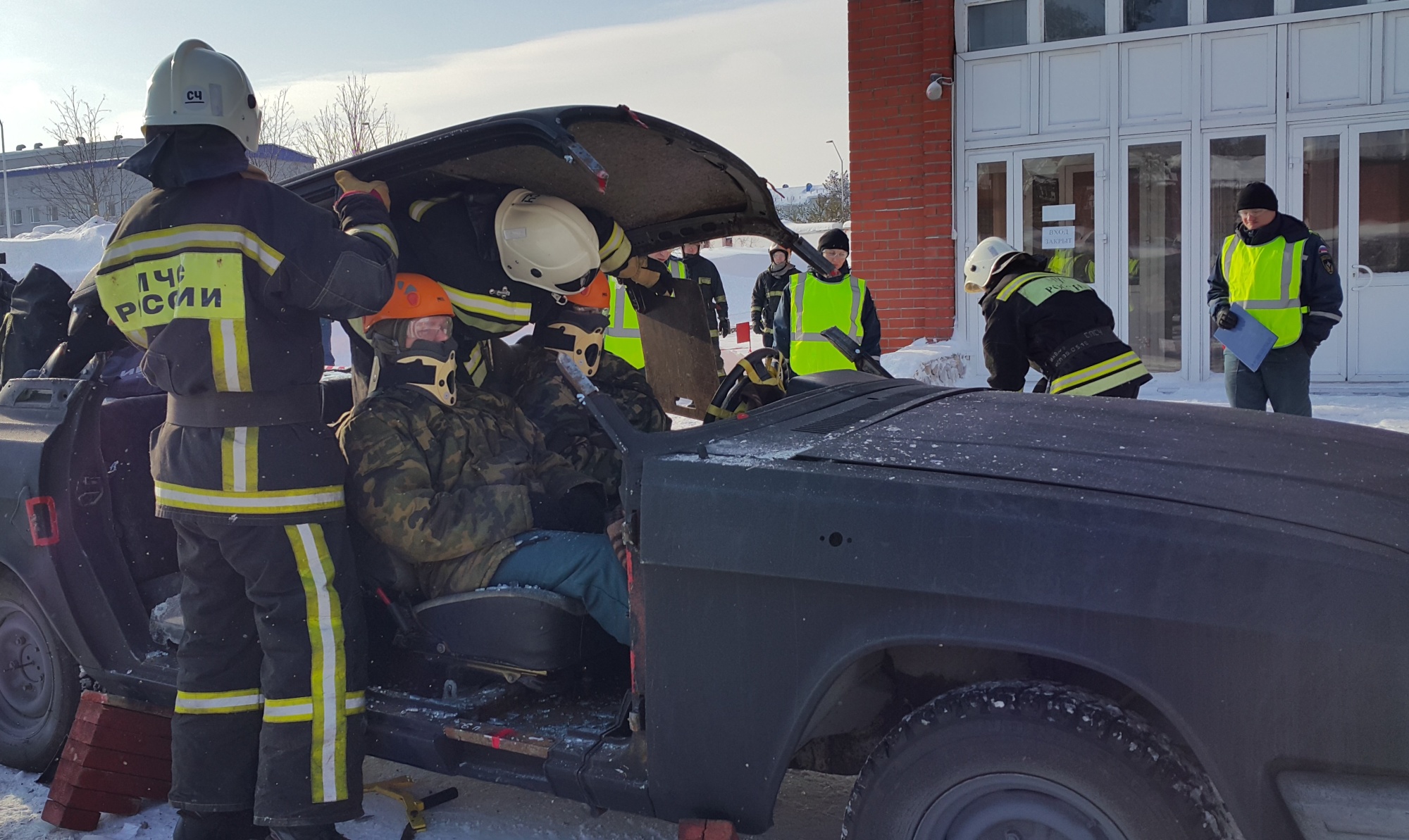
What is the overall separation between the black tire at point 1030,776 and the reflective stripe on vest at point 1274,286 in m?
5.16

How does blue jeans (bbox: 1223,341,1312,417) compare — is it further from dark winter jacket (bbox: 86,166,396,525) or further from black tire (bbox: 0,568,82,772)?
black tire (bbox: 0,568,82,772)

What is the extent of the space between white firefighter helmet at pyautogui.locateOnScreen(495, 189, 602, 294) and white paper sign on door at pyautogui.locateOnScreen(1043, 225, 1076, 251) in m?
8.14

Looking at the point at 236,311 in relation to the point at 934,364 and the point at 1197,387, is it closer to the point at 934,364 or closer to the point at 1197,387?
the point at 934,364

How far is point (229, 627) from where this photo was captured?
3178 mm

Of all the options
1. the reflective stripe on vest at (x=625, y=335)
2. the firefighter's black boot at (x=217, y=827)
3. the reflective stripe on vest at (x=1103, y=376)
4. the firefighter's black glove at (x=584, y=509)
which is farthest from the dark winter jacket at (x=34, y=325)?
the reflective stripe on vest at (x=1103, y=376)

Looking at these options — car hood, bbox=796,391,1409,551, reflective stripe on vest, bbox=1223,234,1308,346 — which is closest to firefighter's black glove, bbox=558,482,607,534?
car hood, bbox=796,391,1409,551

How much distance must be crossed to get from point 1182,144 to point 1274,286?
4.40 metres

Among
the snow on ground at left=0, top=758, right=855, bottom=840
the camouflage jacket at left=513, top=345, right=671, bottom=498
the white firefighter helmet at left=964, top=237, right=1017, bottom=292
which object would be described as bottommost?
the snow on ground at left=0, top=758, right=855, bottom=840

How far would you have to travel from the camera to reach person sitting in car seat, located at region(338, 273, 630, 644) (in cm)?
312

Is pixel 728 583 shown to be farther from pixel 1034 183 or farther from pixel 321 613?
pixel 1034 183

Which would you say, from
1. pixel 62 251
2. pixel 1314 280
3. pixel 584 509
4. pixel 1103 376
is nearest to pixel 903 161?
pixel 1314 280

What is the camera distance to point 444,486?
3350 millimetres

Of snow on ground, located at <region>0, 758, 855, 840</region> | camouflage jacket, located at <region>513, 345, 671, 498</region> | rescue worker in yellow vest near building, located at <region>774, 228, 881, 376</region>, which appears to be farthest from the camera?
rescue worker in yellow vest near building, located at <region>774, 228, 881, 376</region>

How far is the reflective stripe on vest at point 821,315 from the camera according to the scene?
8211mm
